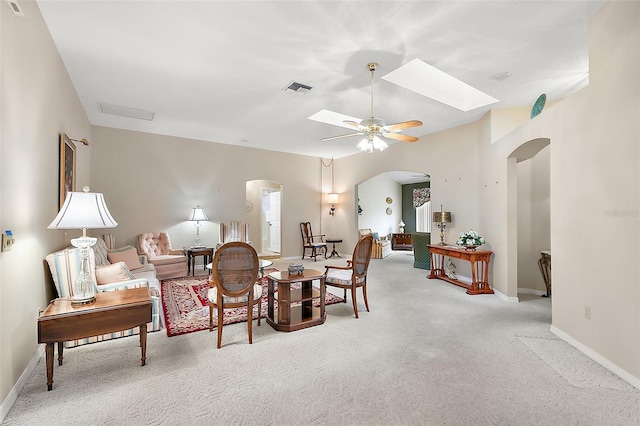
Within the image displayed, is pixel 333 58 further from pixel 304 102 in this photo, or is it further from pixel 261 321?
pixel 261 321

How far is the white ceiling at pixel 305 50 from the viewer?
2480 mm

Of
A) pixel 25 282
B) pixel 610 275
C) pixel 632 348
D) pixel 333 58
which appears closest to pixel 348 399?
pixel 632 348

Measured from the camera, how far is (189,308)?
3.90 m

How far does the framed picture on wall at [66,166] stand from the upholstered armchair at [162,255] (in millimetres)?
2072

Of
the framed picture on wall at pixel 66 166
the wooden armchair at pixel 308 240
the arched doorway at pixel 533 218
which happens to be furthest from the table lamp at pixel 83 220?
the wooden armchair at pixel 308 240

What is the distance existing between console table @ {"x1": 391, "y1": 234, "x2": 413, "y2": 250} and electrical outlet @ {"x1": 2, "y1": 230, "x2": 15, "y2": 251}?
9881 mm

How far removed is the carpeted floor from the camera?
6.11 feet

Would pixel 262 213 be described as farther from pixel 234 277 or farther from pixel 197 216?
pixel 234 277

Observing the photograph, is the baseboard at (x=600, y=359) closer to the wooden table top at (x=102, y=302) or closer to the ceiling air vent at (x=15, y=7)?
the wooden table top at (x=102, y=302)

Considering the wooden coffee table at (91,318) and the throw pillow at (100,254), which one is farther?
the throw pillow at (100,254)

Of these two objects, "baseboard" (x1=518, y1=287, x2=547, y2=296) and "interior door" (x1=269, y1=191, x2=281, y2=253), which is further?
"interior door" (x1=269, y1=191, x2=281, y2=253)

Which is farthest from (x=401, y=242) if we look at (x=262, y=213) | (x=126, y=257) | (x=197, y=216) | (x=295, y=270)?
(x=126, y=257)

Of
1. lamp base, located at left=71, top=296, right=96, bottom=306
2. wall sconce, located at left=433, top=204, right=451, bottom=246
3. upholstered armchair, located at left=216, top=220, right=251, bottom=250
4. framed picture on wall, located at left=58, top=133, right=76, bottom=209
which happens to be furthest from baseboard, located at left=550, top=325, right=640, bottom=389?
upholstered armchair, located at left=216, top=220, right=251, bottom=250

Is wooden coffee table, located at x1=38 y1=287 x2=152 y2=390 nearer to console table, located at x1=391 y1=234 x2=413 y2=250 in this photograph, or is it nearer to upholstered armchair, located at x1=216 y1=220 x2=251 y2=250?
upholstered armchair, located at x1=216 y1=220 x2=251 y2=250
